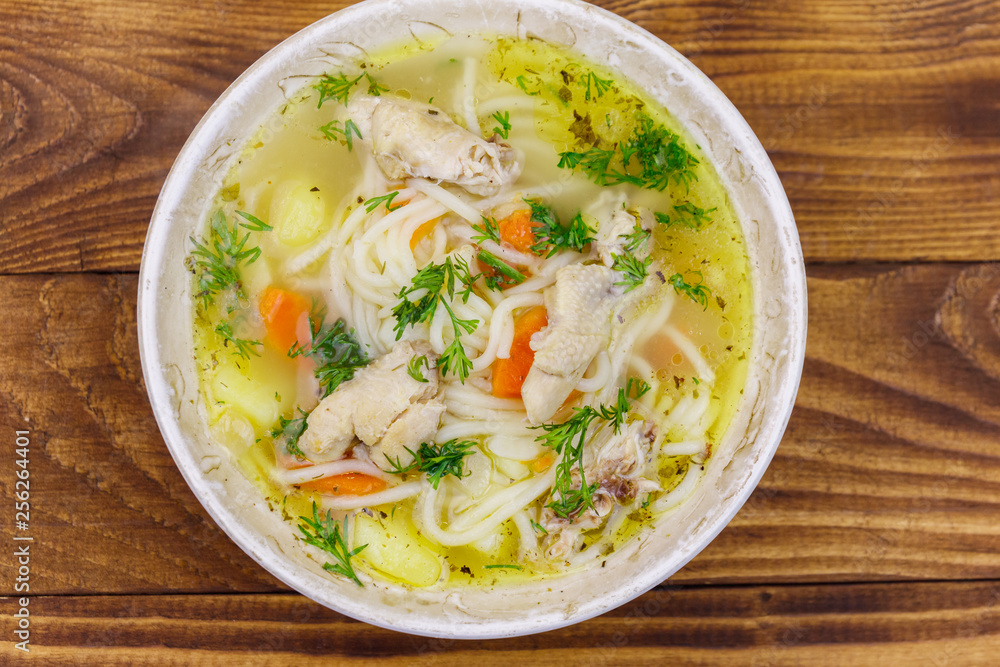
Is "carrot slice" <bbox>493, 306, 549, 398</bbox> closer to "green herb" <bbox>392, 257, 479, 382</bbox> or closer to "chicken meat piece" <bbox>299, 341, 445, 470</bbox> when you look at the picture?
"green herb" <bbox>392, 257, 479, 382</bbox>

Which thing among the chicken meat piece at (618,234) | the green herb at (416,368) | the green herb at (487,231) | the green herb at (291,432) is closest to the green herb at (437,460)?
the green herb at (416,368)

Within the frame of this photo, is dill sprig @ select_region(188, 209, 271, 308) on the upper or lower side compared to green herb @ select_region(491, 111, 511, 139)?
lower

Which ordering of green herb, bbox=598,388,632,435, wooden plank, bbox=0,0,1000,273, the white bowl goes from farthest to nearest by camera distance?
1. wooden plank, bbox=0,0,1000,273
2. green herb, bbox=598,388,632,435
3. the white bowl

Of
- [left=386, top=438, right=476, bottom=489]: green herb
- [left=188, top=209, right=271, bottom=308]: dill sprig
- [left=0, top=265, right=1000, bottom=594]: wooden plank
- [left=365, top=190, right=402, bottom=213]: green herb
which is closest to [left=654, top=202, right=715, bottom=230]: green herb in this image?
[left=0, top=265, right=1000, bottom=594]: wooden plank

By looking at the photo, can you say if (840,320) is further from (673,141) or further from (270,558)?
(270,558)

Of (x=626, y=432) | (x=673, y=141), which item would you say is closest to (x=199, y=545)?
(x=626, y=432)

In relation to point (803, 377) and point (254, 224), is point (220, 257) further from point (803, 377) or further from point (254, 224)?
point (803, 377)
